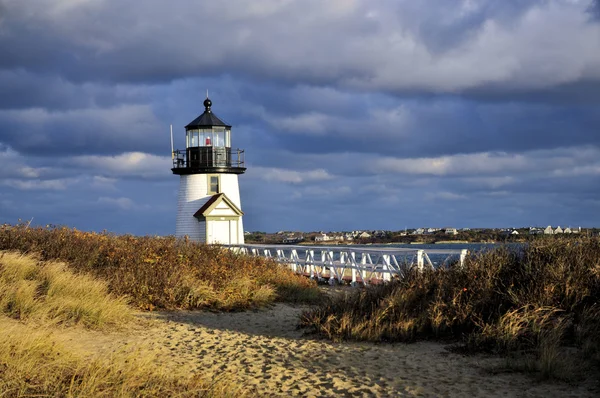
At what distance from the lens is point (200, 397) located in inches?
265

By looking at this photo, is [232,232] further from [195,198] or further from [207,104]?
[207,104]

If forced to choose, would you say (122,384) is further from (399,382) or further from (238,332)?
(238,332)

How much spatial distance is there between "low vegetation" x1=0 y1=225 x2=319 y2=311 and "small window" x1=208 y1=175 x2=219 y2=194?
526 inches

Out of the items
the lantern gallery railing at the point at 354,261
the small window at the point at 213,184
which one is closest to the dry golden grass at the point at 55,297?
the lantern gallery railing at the point at 354,261

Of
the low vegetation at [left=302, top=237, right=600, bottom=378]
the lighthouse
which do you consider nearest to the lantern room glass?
the lighthouse

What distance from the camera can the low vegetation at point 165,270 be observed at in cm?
1472

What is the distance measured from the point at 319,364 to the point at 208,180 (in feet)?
81.1

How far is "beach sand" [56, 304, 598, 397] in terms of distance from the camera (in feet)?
25.6

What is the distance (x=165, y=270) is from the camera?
15539mm

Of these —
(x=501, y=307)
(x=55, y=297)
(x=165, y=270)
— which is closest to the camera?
(x=501, y=307)

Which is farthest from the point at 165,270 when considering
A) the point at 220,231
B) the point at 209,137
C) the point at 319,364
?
the point at 209,137

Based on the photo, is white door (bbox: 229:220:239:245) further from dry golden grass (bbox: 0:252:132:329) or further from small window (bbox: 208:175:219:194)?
dry golden grass (bbox: 0:252:132:329)

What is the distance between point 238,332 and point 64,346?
4.51 meters

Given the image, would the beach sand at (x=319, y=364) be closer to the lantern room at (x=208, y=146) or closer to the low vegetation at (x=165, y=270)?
the low vegetation at (x=165, y=270)
